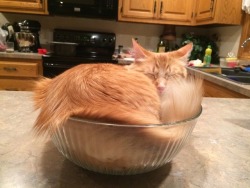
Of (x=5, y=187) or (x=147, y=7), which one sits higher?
(x=147, y=7)

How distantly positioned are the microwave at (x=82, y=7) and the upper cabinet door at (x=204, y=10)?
1.02m

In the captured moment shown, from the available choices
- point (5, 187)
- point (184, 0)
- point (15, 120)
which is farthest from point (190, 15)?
point (5, 187)

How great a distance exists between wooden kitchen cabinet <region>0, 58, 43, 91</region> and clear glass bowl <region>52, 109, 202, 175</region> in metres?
2.17

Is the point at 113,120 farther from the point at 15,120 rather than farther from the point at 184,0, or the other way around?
the point at 184,0

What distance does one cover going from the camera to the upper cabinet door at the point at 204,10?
2393 millimetres

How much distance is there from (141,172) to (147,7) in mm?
2596

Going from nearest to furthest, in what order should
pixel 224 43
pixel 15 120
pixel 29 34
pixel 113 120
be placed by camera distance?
1. pixel 113 120
2. pixel 15 120
3. pixel 29 34
4. pixel 224 43

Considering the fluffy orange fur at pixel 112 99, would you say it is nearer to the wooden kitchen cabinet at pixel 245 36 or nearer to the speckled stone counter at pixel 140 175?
the speckled stone counter at pixel 140 175

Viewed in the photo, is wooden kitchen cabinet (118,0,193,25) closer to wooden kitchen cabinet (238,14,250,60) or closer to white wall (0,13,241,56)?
white wall (0,13,241,56)

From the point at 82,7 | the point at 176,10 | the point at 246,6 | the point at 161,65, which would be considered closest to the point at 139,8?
the point at 176,10

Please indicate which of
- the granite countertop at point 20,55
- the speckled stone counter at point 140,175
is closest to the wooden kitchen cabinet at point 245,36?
the speckled stone counter at point 140,175

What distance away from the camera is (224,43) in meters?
2.75

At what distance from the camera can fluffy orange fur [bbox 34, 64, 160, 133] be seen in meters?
0.30

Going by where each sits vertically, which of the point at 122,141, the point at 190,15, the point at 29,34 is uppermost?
the point at 190,15
